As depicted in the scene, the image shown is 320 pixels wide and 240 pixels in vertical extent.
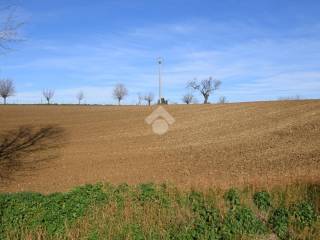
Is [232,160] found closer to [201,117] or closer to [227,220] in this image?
[227,220]

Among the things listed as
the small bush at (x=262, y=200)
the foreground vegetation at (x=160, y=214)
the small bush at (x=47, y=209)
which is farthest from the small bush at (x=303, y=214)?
the small bush at (x=47, y=209)

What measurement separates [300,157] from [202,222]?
11.5 m

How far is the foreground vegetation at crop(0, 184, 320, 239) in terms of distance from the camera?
8.00 metres

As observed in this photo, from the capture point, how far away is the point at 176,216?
29.0ft

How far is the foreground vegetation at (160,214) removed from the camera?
8000mm

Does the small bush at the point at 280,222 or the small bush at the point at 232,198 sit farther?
the small bush at the point at 232,198

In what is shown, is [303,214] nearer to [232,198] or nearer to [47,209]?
[232,198]

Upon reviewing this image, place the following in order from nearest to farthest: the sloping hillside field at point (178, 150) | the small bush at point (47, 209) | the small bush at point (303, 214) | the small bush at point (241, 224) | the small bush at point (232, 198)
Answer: the small bush at point (241, 224), the small bush at point (303, 214), the small bush at point (47, 209), the small bush at point (232, 198), the sloping hillside field at point (178, 150)

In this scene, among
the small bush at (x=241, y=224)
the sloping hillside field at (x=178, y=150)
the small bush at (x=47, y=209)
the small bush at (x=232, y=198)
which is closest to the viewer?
the small bush at (x=241, y=224)

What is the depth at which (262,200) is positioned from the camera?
961 cm

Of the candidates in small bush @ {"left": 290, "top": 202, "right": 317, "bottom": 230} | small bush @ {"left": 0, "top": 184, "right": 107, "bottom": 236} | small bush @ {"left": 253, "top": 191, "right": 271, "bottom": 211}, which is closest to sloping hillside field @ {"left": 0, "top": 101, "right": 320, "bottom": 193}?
small bush @ {"left": 253, "top": 191, "right": 271, "bottom": 211}

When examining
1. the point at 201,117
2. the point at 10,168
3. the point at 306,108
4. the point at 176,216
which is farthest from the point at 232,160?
the point at 201,117

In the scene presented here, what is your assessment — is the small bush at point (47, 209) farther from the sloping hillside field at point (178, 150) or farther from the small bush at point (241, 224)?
the sloping hillside field at point (178, 150)

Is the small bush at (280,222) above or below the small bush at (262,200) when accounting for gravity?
below
